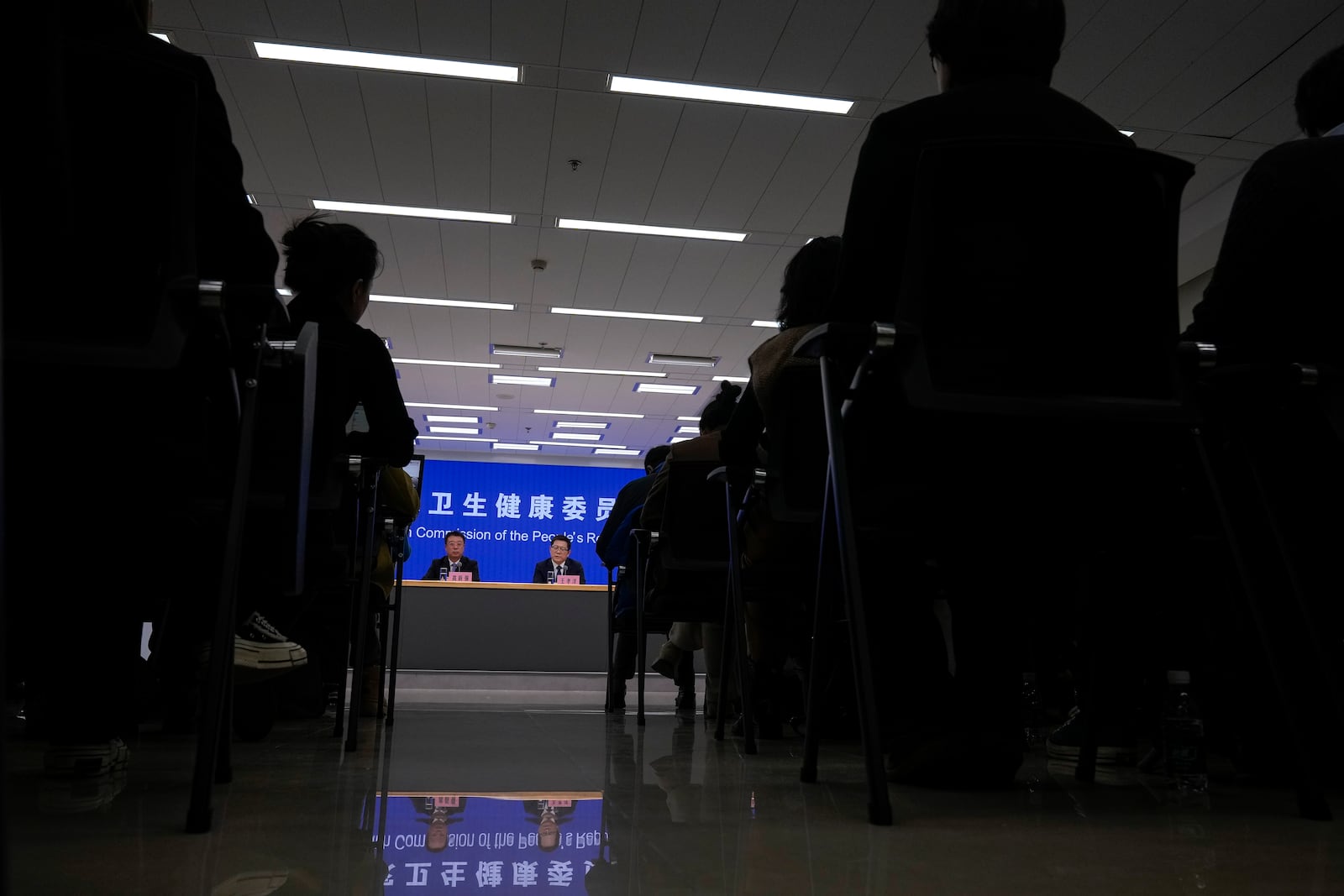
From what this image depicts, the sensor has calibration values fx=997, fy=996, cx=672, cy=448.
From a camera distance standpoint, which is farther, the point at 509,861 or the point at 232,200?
the point at 232,200

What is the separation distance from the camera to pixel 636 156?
19.1ft

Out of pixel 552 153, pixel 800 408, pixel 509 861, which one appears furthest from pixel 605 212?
pixel 509 861

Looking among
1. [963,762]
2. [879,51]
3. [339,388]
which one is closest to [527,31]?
[879,51]

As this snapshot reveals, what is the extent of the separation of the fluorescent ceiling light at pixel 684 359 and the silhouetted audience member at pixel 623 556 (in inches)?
226

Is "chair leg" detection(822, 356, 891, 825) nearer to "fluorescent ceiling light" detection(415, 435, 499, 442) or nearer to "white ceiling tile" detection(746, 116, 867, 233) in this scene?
"white ceiling tile" detection(746, 116, 867, 233)

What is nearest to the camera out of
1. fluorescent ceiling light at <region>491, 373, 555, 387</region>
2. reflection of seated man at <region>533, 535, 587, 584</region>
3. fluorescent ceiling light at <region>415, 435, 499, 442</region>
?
reflection of seated man at <region>533, 535, 587, 584</region>

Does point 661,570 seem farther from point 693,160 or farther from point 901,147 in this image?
point 693,160

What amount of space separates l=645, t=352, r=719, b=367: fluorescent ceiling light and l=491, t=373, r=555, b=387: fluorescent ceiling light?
1.46 metres

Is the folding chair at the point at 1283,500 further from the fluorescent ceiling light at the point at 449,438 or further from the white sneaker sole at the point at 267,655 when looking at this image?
the fluorescent ceiling light at the point at 449,438

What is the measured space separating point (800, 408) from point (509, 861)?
1.35 metres

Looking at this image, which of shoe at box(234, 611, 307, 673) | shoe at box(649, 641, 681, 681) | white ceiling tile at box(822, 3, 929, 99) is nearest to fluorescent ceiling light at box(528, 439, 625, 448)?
white ceiling tile at box(822, 3, 929, 99)

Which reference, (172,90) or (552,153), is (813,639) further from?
(552,153)

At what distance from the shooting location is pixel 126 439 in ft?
3.88

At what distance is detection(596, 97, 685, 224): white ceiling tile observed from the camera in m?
5.29
